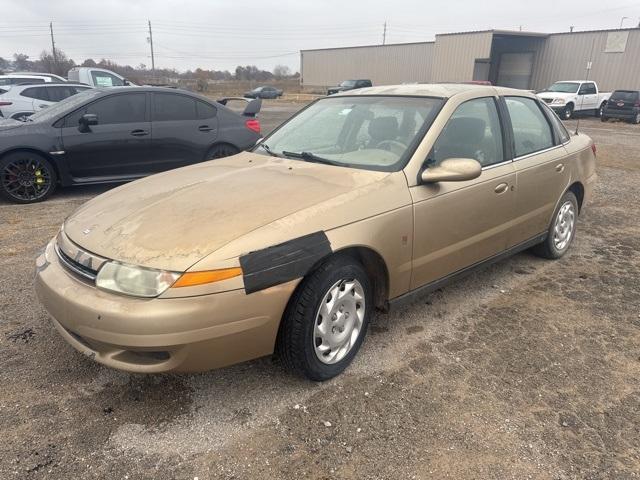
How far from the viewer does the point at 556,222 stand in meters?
4.55

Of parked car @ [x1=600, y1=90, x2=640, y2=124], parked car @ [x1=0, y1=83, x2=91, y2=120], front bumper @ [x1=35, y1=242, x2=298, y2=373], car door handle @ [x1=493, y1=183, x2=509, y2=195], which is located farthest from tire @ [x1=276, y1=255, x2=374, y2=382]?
parked car @ [x1=600, y1=90, x2=640, y2=124]

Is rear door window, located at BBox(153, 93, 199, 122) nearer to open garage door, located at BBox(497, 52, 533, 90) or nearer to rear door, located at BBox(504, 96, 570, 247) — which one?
rear door, located at BBox(504, 96, 570, 247)

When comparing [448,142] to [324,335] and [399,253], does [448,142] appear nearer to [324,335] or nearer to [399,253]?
[399,253]

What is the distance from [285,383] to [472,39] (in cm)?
3417

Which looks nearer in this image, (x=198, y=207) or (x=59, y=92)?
(x=198, y=207)

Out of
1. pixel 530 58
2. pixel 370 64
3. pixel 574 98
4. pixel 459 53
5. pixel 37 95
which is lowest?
pixel 574 98

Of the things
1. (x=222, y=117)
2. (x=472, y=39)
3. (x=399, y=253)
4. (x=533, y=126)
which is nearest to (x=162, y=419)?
(x=399, y=253)

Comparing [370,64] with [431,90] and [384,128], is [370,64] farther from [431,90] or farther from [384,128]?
[384,128]

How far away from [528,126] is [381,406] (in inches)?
111

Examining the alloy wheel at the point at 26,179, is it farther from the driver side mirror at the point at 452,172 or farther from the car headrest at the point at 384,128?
the driver side mirror at the point at 452,172

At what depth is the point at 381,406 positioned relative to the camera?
2.63 meters

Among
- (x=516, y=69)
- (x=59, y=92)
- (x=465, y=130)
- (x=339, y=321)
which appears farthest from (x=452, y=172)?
(x=516, y=69)

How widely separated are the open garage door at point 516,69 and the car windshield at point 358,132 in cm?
3342

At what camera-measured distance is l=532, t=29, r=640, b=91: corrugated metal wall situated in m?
28.3
